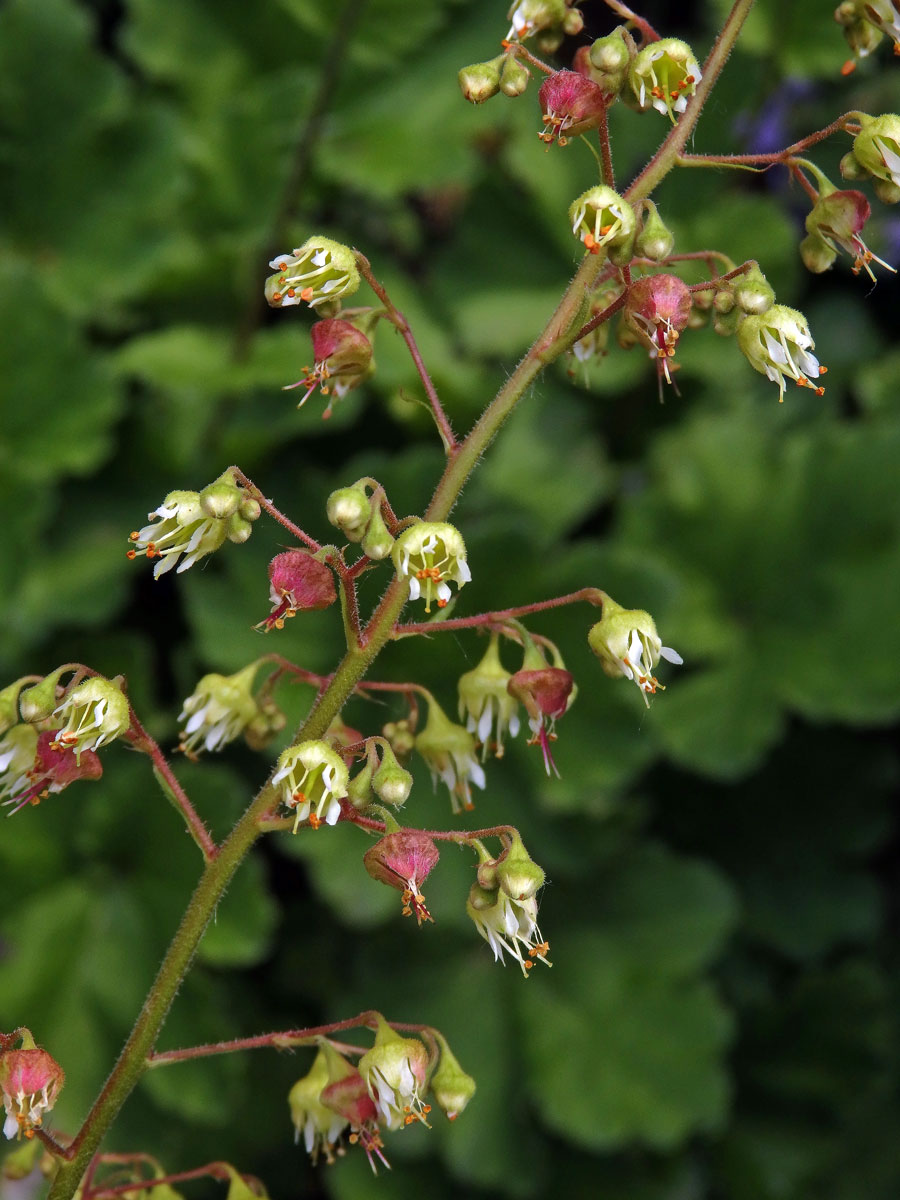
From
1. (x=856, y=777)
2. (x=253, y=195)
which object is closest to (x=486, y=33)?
(x=253, y=195)

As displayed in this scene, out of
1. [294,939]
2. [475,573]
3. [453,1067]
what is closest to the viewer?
[453,1067]

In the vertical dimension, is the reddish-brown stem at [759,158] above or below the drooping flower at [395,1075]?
above

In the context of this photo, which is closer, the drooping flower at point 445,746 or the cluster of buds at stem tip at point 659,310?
the cluster of buds at stem tip at point 659,310

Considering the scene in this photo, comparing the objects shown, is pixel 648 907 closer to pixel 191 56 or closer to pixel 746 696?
pixel 746 696

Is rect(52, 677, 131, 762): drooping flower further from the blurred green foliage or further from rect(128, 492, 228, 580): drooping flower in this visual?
the blurred green foliage

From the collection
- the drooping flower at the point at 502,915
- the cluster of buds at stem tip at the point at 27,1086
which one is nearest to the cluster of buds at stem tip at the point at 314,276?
the drooping flower at the point at 502,915

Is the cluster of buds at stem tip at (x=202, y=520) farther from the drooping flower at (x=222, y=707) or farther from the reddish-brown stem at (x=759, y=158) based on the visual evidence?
the reddish-brown stem at (x=759, y=158)

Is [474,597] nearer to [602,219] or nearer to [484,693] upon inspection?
[484,693]
